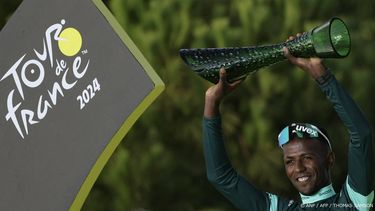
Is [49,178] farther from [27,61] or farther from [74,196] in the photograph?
[27,61]

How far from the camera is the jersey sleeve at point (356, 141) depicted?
7.80 ft

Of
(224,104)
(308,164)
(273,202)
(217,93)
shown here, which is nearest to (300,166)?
(308,164)

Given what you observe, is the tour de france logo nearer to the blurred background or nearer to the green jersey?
the green jersey

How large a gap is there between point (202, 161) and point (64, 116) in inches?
109

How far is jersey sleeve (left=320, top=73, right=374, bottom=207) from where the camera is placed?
2379mm

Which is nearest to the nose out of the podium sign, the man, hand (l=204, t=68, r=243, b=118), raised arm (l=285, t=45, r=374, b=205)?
the man

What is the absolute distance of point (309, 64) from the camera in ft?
7.61

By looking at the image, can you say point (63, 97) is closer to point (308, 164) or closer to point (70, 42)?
point (70, 42)

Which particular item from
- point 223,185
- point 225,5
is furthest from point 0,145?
point 225,5

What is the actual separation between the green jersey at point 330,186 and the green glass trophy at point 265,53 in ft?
0.34

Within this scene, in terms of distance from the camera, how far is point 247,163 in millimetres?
4543

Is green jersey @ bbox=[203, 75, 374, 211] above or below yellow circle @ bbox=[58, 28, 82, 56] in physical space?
below

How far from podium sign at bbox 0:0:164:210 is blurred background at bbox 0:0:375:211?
7.70ft

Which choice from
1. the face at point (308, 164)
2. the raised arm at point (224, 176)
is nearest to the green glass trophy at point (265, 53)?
the raised arm at point (224, 176)
